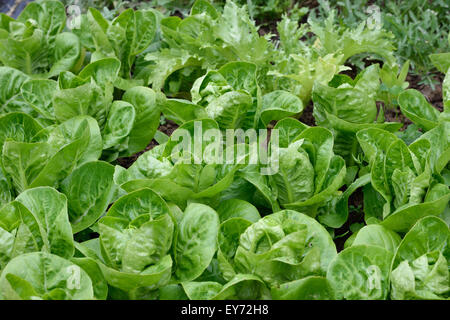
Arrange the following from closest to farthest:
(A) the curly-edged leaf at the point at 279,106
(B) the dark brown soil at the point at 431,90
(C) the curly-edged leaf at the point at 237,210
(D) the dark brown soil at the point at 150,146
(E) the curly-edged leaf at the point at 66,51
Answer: (C) the curly-edged leaf at the point at 237,210, (A) the curly-edged leaf at the point at 279,106, (D) the dark brown soil at the point at 150,146, (E) the curly-edged leaf at the point at 66,51, (B) the dark brown soil at the point at 431,90

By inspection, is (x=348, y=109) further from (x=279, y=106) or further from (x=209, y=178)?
(x=209, y=178)

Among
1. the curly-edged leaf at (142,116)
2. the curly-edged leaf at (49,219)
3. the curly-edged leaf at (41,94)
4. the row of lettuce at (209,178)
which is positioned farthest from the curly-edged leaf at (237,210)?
the curly-edged leaf at (41,94)

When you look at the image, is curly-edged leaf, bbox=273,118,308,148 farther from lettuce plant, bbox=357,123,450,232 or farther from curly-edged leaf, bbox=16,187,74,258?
curly-edged leaf, bbox=16,187,74,258

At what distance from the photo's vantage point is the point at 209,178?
227cm

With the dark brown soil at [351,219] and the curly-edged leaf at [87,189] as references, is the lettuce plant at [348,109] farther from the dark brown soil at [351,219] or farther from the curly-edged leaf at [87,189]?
the curly-edged leaf at [87,189]

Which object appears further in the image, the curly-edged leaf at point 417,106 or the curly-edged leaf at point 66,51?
the curly-edged leaf at point 66,51

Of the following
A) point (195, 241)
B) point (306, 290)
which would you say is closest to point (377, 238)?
point (306, 290)

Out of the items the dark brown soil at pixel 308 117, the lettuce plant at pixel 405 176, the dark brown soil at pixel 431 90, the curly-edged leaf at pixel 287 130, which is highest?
the curly-edged leaf at pixel 287 130

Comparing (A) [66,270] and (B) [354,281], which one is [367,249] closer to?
(B) [354,281]

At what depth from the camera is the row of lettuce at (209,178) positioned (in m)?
1.88

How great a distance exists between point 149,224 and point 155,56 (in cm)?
164

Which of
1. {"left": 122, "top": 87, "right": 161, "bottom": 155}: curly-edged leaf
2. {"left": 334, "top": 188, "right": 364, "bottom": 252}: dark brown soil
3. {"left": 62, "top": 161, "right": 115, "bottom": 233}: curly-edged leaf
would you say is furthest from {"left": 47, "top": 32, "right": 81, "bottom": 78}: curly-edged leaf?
{"left": 334, "top": 188, "right": 364, "bottom": 252}: dark brown soil

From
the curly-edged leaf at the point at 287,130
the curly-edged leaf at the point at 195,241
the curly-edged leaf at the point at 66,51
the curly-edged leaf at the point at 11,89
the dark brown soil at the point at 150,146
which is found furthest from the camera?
the curly-edged leaf at the point at 66,51

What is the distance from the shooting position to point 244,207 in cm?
226
